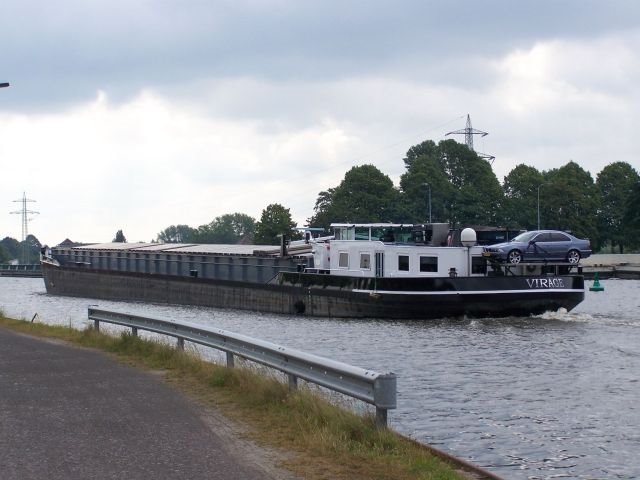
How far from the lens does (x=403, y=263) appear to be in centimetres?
3725

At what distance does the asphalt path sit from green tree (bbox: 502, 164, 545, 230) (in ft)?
257

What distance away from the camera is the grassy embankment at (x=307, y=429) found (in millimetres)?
8477

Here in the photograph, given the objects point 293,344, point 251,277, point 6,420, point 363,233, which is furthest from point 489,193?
point 6,420

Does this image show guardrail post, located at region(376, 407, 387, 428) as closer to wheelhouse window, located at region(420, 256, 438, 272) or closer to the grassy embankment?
the grassy embankment

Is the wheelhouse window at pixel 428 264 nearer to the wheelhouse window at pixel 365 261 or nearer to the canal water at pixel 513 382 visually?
the wheelhouse window at pixel 365 261

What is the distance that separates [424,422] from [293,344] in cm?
1323

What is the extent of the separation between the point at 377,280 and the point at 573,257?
7.63 meters

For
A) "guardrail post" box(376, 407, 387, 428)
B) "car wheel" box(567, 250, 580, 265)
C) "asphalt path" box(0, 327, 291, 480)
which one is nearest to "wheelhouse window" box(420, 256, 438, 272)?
"car wheel" box(567, 250, 580, 265)

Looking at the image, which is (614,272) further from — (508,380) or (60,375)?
(60,375)

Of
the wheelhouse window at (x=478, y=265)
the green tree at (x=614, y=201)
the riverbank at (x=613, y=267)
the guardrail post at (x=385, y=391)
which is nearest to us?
the guardrail post at (x=385, y=391)

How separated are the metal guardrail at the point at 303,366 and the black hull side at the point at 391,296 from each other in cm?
1801

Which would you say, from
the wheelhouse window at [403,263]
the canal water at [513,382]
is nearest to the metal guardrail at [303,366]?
the canal water at [513,382]

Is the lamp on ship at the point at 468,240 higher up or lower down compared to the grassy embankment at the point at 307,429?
higher up

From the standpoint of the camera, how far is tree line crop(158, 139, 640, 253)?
86.1 metres
